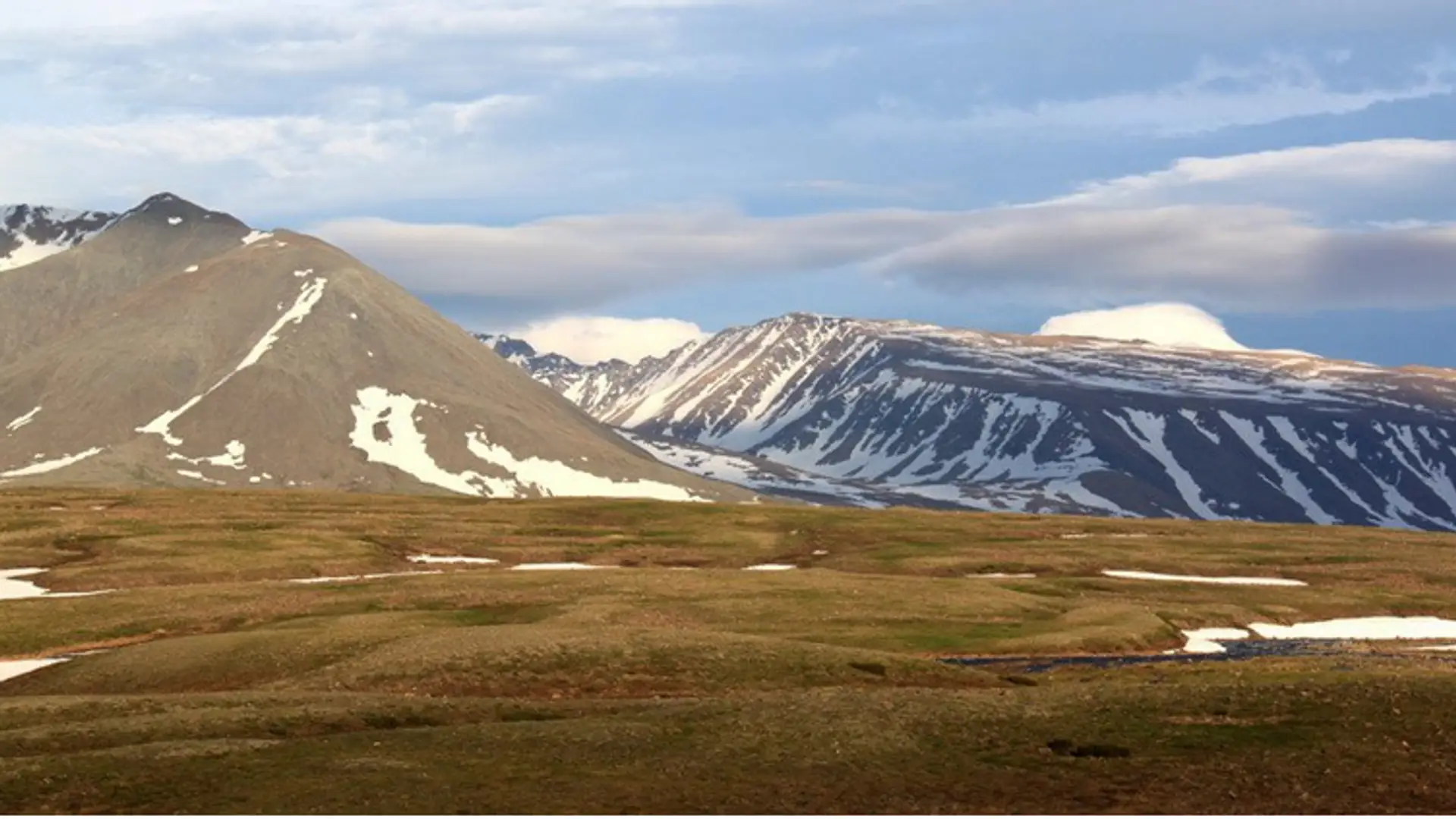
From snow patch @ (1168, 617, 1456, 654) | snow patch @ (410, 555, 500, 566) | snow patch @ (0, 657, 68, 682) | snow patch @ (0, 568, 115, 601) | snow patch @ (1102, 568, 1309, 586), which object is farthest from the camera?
snow patch @ (410, 555, 500, 566)

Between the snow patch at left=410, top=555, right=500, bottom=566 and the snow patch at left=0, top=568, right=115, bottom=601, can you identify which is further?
the snow patch at left=410, top=555, right=500, bottom=566

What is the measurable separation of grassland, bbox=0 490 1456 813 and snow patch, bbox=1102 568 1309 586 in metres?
2.48

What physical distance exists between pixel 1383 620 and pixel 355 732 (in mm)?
85859

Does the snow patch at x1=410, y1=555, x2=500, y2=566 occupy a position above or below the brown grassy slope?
below

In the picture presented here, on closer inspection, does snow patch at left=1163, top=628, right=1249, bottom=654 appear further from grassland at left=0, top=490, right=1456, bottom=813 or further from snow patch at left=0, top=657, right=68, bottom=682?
snow patch at left=0, top=657, right=68, bottom=682

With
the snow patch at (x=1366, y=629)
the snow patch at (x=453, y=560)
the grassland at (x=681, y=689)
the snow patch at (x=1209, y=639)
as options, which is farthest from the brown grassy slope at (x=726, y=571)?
the snow patch at (x=1366, y=629)

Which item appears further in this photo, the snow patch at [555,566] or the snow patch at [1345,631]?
the snow patch at [555,566]

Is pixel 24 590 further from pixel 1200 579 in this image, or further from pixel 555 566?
pixel 1200 579

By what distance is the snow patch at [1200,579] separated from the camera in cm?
12875

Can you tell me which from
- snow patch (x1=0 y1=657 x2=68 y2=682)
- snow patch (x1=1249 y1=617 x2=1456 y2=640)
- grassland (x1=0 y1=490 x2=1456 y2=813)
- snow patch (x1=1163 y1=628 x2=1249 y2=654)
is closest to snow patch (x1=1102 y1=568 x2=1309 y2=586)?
grassland (x1=0 y1=490 x2=1456 y2=813)

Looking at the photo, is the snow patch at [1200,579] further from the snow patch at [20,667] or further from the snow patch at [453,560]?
the snow patch at [20,667]

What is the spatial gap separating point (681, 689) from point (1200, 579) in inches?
3165

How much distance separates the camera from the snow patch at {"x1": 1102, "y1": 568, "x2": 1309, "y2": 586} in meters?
129

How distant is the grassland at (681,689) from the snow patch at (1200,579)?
2477 millimetres
